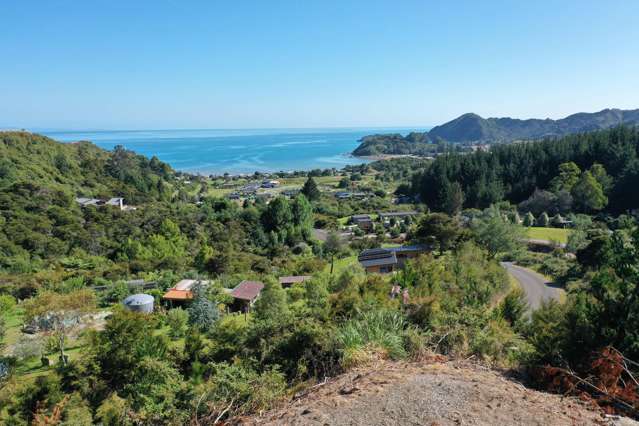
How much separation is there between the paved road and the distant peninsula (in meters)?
109

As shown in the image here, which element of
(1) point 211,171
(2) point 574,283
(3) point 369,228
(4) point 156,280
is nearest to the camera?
(2) point 574,283

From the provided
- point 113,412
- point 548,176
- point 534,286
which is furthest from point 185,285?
point 548,176

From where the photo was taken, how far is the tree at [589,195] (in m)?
37.3

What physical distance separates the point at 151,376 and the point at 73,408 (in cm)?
178

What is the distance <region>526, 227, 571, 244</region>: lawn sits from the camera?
95.3ft

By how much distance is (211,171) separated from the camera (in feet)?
283

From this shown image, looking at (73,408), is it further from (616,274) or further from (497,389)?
(616,274)

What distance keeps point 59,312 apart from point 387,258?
16.5 meters

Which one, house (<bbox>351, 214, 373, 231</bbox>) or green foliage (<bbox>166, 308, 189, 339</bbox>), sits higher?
green foliage (<bbox>166, 308, 189, 339</bbox>)

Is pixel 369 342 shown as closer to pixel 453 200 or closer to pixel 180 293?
pixel 180 293

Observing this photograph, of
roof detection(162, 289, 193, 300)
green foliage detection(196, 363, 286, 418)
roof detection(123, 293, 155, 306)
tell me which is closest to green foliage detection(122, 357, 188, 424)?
green foliage detection(196, 363, 286, 418)

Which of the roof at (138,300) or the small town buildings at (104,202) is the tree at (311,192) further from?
the roof at (138,300)

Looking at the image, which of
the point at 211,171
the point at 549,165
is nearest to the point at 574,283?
the point at 549,165

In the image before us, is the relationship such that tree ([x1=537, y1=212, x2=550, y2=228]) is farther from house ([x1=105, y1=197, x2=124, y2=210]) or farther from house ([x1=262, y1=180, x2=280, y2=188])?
house ([x1=105, y1=197, x2=124, y2=210])
